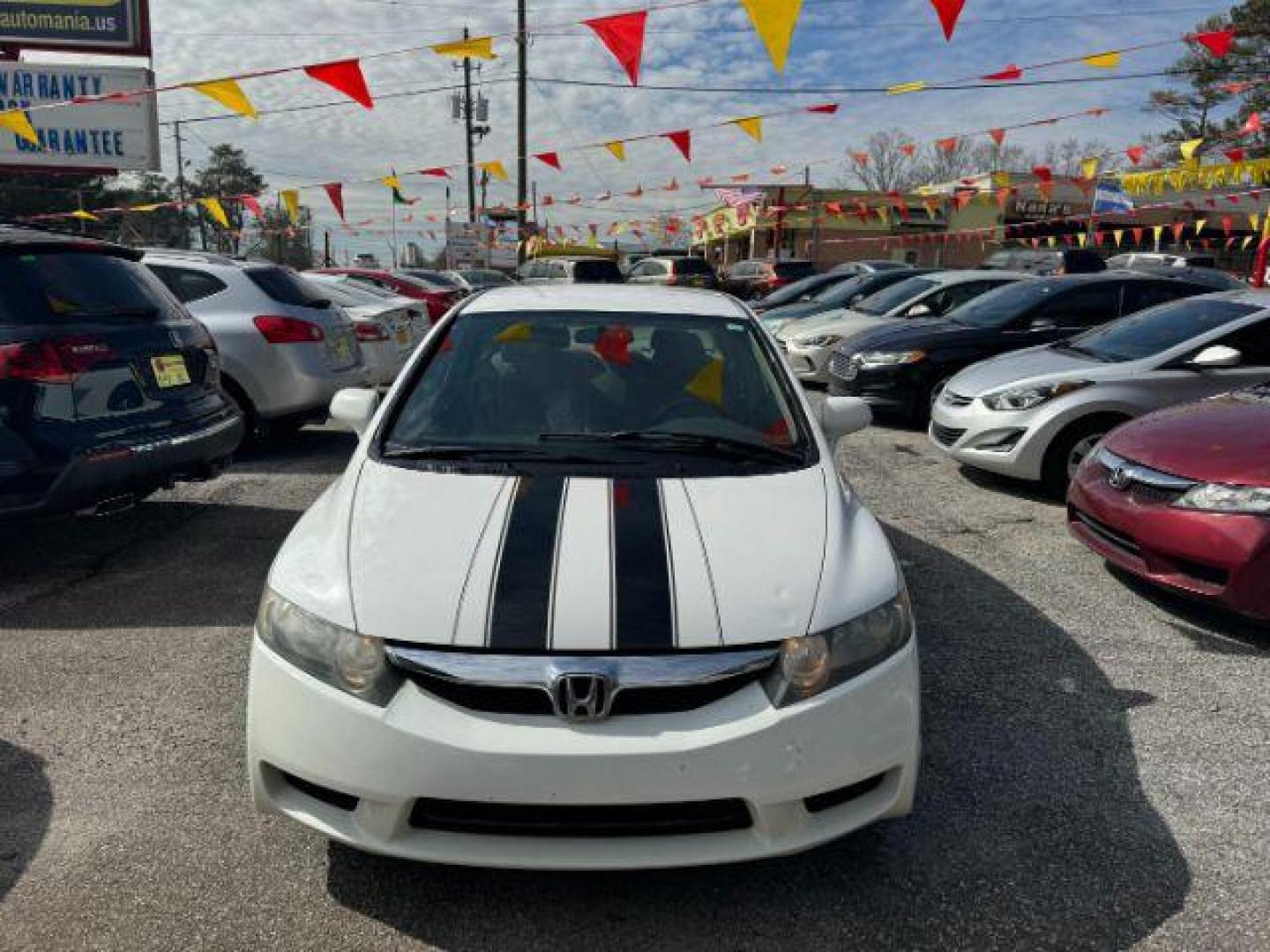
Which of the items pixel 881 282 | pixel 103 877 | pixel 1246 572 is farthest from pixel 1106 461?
pixel 881 282

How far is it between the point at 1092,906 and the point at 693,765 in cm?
118

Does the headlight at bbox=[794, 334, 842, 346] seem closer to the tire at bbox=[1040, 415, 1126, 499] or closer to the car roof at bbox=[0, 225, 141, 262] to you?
the tire at bbox=[1040, 415, 1126, 499]

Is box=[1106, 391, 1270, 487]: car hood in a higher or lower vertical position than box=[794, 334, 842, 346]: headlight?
higher

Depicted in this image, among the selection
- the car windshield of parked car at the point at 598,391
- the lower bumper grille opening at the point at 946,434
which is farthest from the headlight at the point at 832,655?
the lower bumper grille opening at the point at 946,434

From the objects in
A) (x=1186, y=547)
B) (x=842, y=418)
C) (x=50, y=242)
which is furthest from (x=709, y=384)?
(x=50, y=242)

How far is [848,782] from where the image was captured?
2057mm

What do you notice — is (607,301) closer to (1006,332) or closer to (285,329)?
(285,329)

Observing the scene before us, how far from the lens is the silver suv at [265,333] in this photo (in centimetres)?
655

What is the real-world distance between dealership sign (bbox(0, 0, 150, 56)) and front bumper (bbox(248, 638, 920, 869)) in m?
17.1

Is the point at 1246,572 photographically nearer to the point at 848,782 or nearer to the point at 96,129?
the point at 848,782

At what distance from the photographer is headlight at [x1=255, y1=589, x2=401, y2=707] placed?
204 cm

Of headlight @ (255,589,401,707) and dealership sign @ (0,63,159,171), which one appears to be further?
dealership sign @ (0,63,159,171)

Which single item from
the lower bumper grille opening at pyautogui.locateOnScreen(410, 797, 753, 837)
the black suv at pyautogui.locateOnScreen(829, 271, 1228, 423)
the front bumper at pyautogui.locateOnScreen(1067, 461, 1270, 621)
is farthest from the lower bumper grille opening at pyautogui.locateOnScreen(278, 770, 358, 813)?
the black suv at pyautogui.locateOnScreen(829, 271, 1228, 423)

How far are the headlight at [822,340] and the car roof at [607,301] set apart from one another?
6488 millimetres
